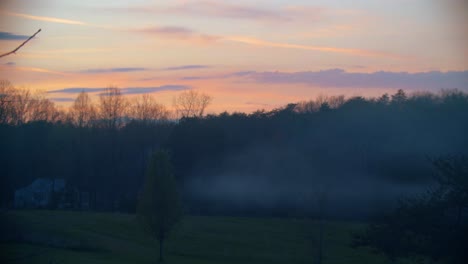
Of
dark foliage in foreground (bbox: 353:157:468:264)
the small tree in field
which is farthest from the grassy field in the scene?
dark foliage in foreground (bbox: 353:157:468:264)

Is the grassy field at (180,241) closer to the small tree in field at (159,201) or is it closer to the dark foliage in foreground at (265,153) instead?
the small tree in field at (159,201)

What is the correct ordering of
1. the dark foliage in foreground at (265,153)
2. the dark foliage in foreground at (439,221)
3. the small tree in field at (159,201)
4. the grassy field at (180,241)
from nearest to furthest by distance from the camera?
the dark foliage in foreground at (439,221) → the grassy field at (180,241) → the small tree in field at (159,201) → the dark foliage in foreground at (265,153)

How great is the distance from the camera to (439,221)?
51.7ft

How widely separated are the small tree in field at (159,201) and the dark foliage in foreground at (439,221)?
1747 cm

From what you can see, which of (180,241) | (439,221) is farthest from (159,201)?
(439,221)

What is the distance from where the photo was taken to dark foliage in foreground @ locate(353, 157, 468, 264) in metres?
15.0

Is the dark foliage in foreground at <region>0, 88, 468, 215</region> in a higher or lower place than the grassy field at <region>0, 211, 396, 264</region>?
higher

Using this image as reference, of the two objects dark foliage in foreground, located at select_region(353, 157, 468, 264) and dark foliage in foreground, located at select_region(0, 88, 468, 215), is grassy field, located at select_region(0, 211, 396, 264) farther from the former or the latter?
dark foliage in foreground, located at select_region(353, 157, 468, 264)

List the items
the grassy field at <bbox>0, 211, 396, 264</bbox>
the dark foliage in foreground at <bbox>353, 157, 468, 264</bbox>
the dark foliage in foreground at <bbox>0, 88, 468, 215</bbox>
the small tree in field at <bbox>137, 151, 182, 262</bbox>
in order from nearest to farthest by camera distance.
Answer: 1. the dark foliage in foreground at <bbox>353, 157, 468, 264</bbox>
2. the grassy field at <bbox>0, 211, 396, 264</bbox>
3. the small tree in field at <bbox>137, 151, 182, 262</bbox>
4. the dark foliage in foreground at <bbox>0, 88, 468, 215</bbox>

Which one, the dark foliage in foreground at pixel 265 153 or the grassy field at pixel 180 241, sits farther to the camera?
the dark foliage in foreground at pixel 265 153

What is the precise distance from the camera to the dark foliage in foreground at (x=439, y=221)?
14984 mm

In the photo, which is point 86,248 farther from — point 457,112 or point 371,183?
point 457,112

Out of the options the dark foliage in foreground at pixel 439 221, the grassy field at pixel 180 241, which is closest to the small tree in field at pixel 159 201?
the grassy field at pixel 180 241

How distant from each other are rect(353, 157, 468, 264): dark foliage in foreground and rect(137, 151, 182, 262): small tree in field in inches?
688
